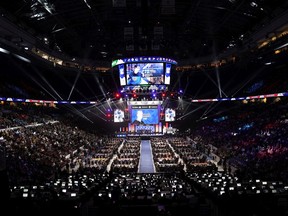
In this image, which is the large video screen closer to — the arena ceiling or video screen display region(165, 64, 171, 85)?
video screen display region(165, 64, 171, 85)

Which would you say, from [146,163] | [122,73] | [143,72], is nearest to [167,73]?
[143,72]

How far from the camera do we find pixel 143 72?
126ft

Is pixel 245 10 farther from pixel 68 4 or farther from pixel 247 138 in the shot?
pixel 68 4

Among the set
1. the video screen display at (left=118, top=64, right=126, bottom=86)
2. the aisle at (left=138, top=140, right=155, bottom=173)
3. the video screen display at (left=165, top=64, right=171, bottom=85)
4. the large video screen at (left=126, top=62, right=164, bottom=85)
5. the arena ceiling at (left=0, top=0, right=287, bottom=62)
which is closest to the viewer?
the aisle at (left=138, top=140, right=155, bottom=173)

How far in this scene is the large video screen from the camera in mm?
38188

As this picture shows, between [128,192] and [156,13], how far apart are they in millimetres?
21168

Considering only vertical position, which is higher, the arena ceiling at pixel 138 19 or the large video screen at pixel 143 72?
the arena ceiling at pixel 138 19

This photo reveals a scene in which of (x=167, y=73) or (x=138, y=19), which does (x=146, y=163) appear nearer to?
(x=138, y=19)

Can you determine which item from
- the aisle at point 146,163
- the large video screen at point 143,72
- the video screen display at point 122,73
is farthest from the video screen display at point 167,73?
the aisle at point 146,163

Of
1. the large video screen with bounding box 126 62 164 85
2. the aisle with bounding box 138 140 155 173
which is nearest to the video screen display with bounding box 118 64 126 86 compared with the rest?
the large video screen with bounding box 126 62 164 85

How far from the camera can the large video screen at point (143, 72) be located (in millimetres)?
38188

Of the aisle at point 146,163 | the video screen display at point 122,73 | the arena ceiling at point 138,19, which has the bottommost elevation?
the aisle at point 146,163

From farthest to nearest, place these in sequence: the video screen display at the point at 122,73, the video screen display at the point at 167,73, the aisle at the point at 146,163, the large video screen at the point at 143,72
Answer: the video screen display at the point at 167,73 < the video screen display at the point at 122,73 < the large video screen at the point at 143,72 < the aisle at the point at 146,163

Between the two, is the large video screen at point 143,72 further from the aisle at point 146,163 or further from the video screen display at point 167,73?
the aisle at point 146,163
